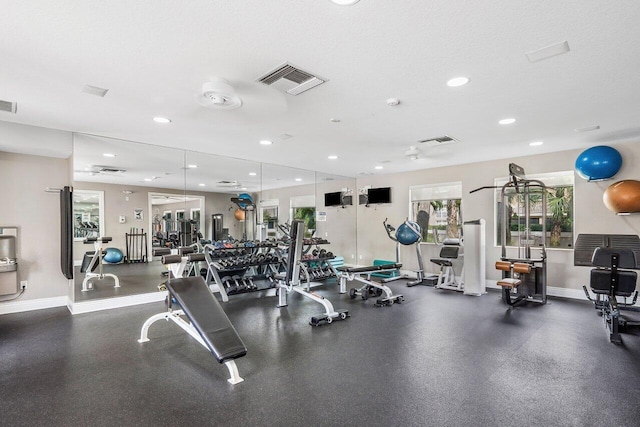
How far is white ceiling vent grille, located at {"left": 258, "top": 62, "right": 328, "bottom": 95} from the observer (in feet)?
8.95

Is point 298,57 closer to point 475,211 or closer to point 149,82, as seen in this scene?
point 149,82

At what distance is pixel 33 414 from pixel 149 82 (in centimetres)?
271

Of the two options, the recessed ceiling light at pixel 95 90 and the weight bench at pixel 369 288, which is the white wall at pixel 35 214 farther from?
the weight bench at pixel 369 288

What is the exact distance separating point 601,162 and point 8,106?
25.6 feet

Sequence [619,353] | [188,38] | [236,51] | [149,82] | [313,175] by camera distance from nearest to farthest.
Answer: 1. [188,38]
2. [236,51]
3. [149,82]
4. [619,353]
5. [313,175]

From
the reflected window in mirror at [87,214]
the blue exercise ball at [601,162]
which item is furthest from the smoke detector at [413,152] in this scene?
the reflected window in mirror at [87,214]

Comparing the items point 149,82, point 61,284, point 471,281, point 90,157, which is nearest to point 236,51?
point 149,82

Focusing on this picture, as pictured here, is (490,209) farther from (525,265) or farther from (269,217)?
(269,217)

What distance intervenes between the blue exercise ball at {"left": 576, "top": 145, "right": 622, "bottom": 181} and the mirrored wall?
5.36 metres

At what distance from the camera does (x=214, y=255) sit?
5684 millimetres

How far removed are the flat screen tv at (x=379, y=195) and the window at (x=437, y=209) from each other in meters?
0.60

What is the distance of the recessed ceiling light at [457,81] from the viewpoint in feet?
9.50

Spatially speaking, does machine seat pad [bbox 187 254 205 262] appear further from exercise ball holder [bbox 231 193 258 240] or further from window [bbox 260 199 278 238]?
window [bbox 260 199 278 238]

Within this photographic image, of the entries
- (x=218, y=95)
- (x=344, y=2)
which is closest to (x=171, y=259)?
(x=218, y=95)
